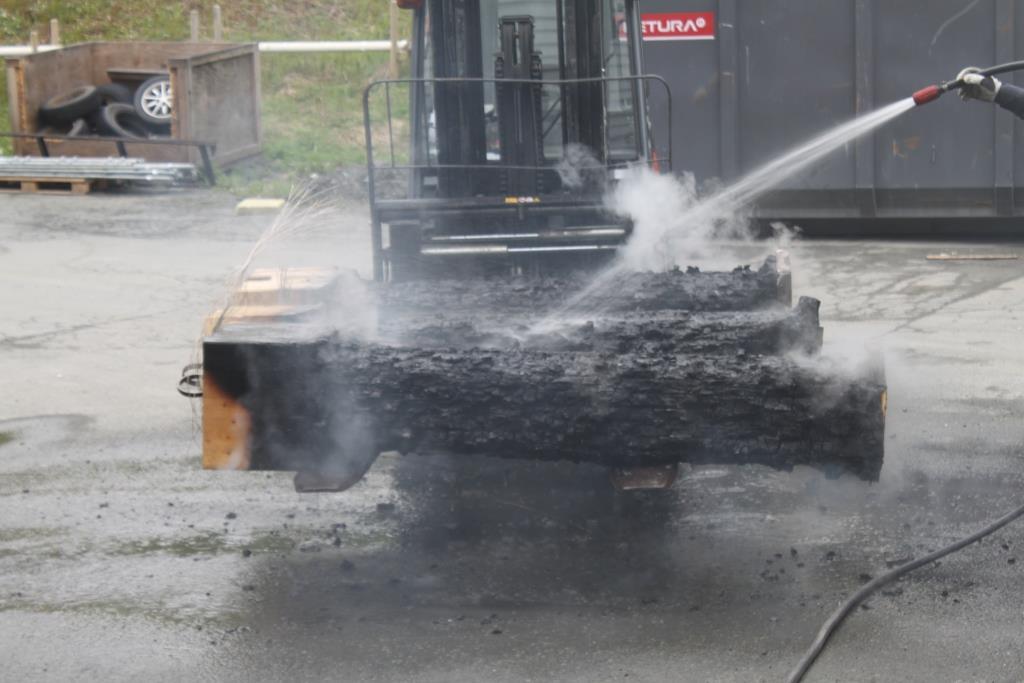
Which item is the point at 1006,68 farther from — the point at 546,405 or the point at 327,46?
the point at 327,46

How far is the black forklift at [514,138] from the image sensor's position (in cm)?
795

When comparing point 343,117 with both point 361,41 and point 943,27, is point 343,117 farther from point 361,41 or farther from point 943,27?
point 943,27

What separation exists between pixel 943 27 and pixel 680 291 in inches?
284

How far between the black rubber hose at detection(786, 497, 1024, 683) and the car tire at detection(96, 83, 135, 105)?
47.2 ft

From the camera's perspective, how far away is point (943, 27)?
13.1 meters

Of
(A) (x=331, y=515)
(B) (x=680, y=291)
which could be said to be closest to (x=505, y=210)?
(B) (x=680, y=291)

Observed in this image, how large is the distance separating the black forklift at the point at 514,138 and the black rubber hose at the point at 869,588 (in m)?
2.79

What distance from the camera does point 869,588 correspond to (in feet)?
18.3

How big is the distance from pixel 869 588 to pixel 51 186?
1345cm

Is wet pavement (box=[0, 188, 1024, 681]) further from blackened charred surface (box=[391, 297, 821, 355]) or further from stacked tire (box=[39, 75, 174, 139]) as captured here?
stacked tire (box=[39, 75, 174, 139])

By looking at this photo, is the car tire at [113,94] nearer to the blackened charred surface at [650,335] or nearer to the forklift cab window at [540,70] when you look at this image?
the forklift cab window at [540,70]

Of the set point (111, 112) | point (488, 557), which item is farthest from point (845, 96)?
point (111, 112)

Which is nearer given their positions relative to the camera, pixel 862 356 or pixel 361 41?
pixel 862 356

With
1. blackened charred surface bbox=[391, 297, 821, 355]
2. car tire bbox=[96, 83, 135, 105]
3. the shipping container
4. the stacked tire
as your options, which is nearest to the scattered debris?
the shipping container
